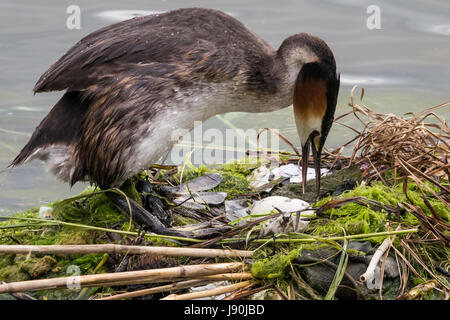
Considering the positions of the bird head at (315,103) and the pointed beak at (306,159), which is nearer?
the bird head at (315,103)

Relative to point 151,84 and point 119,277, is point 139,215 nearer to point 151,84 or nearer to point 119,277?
point 151,84

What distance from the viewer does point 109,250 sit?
3.25 m

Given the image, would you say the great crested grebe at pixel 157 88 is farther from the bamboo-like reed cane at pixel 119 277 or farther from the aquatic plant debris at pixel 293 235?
the bamboo-like reed cane at pixel 119 277

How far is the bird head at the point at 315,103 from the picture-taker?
426 cm

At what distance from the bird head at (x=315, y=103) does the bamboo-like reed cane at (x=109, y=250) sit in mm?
1197

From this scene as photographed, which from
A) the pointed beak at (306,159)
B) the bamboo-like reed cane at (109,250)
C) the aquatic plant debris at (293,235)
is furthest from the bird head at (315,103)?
the bamboo-like reed cane at (109,250)

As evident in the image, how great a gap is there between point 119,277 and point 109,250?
0.17 m

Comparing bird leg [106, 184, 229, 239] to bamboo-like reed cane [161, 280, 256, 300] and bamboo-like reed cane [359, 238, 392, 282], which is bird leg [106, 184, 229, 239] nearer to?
bamboo-like reed cane [161, 280, 256, 300]

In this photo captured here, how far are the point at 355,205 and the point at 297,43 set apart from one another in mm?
1192

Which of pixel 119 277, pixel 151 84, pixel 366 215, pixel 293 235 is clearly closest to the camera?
pixel 119 277

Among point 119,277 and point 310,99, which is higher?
point 310,99

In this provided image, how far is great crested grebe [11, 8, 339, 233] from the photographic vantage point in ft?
13.2

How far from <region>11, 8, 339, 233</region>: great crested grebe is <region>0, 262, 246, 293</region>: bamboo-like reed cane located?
0.78 m

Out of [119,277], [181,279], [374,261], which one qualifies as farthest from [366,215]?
[119,277]
